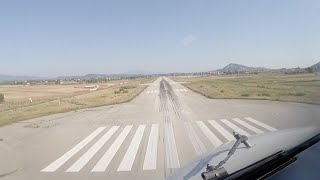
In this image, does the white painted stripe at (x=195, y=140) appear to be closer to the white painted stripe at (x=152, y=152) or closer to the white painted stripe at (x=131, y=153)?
the white painted stripe at (x=152, y=152)

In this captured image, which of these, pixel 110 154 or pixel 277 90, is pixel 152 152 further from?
pixel 277 90

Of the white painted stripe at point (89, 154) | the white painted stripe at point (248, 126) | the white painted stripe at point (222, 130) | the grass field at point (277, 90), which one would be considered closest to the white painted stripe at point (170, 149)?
the white painted stripe at point (222, 130)

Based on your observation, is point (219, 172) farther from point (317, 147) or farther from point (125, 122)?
point (125, 122)

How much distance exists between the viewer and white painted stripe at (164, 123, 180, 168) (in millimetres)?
8895

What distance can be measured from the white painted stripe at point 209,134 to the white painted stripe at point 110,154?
3.23 m

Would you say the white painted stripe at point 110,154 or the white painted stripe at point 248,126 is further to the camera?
the white painted stripe at point 248,126

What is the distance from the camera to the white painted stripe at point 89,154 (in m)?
9.29

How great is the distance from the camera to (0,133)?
656 inches

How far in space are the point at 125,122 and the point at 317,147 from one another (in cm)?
1652

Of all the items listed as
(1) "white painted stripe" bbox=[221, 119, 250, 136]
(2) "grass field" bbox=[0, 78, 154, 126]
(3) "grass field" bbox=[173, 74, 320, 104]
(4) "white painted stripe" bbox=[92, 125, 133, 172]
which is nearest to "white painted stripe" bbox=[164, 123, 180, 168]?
(4) "white painted stripe" bbox=[92, 125, 133, 172]

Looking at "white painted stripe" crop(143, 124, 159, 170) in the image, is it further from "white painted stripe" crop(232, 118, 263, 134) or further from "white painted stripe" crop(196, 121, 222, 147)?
"white painted stripe" crop(232, 118, 263, 134)

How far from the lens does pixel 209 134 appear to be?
43.8 ft

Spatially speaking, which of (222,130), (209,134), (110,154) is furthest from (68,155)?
(222,130)

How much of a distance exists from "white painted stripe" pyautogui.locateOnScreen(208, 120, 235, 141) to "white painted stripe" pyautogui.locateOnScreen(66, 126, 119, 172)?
179 inches
